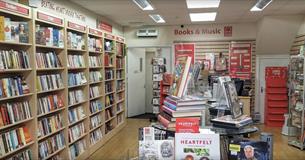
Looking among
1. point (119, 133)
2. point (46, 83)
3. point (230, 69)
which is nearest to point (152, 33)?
point (230, 69)

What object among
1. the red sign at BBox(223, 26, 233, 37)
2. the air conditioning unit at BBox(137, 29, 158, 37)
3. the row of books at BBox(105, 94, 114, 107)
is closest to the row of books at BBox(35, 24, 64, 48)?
the row of books at BBox(105, 94, 114, 107)

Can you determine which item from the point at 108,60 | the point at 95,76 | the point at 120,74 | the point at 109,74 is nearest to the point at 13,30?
the point at 95,76

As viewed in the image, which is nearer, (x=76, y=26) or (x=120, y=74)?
(x=76, y=26)

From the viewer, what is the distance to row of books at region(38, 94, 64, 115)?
14.6 feet

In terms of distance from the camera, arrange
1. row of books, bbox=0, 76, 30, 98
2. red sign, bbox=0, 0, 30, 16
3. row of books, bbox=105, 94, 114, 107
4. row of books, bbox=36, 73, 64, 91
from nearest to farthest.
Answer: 1. red sign, bbox=0, 0, 30, 16
2. row of books, bbox=0, 76, 30, 98
3. row of books, bbox=36, 73, 64, 91
4. row of books, bbox=105, 94, 114, 107

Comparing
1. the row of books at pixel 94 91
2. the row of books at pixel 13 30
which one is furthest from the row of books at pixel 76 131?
the row of books at pixel 13 30

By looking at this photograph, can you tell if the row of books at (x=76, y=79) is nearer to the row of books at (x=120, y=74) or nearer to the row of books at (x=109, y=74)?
the row of books at (x=109, y=74)

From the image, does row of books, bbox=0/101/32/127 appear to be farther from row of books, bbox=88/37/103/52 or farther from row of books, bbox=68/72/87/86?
row of books, bbox=88/37/103/52

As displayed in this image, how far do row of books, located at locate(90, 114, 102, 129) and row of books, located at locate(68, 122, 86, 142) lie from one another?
0.43 metres

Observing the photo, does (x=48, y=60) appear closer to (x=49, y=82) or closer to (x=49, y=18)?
(x=49, y=82)

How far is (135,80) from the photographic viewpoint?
10.4 m

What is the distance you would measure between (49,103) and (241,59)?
662cm

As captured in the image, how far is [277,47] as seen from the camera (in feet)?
28.9

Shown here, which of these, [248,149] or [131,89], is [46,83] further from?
[131,89]
